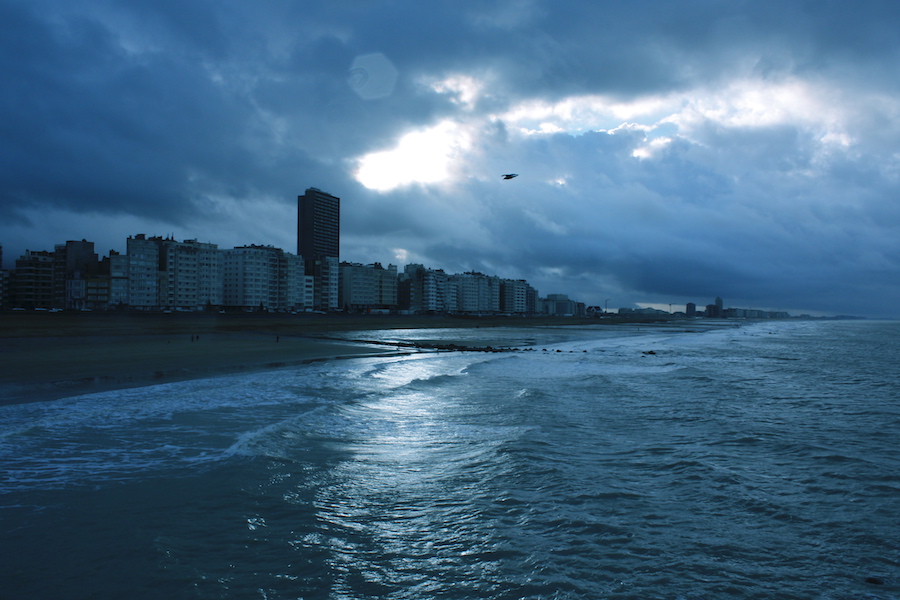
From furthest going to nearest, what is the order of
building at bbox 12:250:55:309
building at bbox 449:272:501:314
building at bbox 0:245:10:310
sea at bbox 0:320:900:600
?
building at bbox 449:272:501:314 → building at bbox 0:245:10:310 → building at bbox 12:250:55:309 → sea at bbox 0:320:900:600

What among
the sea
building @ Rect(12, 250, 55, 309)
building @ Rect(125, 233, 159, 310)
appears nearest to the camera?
the sea

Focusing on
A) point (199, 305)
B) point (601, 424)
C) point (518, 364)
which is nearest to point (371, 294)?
point (199, 305)

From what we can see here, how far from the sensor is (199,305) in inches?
4198

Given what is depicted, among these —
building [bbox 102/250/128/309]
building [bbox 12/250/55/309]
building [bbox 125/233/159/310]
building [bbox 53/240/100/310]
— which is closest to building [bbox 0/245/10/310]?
building [bbox 12/250/55/309]

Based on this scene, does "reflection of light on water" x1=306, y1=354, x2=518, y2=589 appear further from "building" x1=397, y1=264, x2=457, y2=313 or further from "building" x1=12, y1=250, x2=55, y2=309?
"building" x1=397, y1=264, x2=457, y2=313

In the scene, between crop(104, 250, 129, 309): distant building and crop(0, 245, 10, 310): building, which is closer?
crop(104, 250, 129, 309): distant building

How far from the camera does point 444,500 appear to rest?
637 cm

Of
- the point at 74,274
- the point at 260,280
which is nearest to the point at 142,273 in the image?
the point at 74,274

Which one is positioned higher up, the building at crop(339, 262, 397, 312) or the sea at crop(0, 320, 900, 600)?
the building at crop(339, 262, 397, 312)

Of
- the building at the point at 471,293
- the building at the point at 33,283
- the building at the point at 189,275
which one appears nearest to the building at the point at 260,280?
the building at the point at 189,275

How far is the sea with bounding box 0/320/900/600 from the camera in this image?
4402 millimetres

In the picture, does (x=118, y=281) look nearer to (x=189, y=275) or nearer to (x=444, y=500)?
(x=189, y=275)

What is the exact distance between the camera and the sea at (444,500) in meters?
4.40

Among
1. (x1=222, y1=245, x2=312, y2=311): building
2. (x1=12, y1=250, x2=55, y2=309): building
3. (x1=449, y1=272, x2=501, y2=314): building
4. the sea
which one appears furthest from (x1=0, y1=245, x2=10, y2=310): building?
the sea
